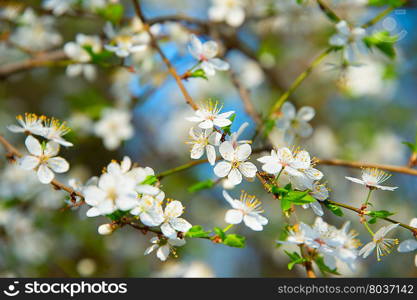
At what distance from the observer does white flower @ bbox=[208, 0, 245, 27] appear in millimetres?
2117

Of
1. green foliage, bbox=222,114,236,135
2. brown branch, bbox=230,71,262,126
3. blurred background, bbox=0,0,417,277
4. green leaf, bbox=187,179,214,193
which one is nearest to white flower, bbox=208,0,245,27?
blurred background, bbox=0,0,417,277

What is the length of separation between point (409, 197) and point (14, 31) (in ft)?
10.2

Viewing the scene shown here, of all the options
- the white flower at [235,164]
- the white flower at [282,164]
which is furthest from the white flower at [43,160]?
the white flower at [282,164]

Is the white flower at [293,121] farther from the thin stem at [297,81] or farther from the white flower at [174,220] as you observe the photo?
the white flower at [174,220]

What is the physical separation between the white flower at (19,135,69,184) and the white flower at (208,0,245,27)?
3.93 feet

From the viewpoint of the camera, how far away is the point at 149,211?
1037 mm

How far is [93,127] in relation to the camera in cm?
247

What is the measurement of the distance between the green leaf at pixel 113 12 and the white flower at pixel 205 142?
846 millimetres

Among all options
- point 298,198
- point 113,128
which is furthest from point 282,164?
point 113,128

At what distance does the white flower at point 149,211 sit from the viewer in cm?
102

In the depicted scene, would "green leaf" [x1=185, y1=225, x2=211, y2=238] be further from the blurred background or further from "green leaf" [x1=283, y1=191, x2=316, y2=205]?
the blurred background

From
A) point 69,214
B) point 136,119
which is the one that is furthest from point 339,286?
point 136,119

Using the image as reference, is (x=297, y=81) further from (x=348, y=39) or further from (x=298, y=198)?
(x=298, y=198)

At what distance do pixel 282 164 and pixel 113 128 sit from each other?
147 centimetres
